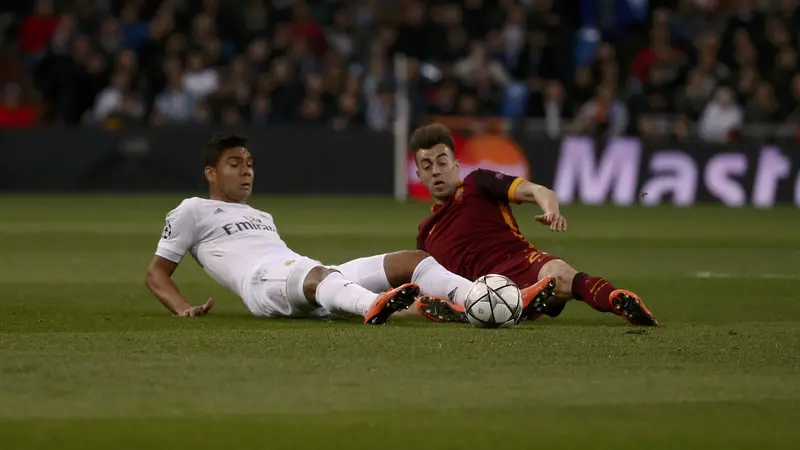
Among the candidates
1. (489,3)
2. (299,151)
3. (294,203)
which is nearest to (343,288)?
(294,203)

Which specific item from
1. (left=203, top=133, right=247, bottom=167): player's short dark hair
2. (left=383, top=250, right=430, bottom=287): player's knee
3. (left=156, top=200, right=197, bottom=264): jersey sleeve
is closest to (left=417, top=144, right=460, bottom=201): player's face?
(left=383, top=250, right=430, bottom=287): player's knee

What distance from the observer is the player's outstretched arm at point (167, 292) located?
8.65 meters

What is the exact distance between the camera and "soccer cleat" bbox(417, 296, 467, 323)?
8023 millimetres

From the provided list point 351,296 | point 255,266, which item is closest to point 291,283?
point 255,266

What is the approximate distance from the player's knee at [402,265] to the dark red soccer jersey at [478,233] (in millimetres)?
214

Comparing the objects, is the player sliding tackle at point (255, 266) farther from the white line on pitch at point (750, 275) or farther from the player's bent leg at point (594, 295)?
the white line on pitch at point (750, 275)

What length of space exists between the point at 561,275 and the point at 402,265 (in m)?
0.91

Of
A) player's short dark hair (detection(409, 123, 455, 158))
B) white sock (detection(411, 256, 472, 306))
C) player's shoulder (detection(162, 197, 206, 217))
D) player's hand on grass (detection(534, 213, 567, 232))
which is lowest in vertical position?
white sock (detection(411, 256, 472, 306))

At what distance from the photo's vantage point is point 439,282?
817cm

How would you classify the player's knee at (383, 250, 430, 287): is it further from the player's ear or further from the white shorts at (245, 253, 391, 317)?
the player's ear

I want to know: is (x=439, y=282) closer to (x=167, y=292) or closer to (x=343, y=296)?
(x=343, y=296)

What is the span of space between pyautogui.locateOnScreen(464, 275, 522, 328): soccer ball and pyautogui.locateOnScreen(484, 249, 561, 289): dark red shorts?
60 cm

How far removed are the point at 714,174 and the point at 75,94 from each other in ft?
33.8

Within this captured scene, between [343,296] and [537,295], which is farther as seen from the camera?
[343,296]
